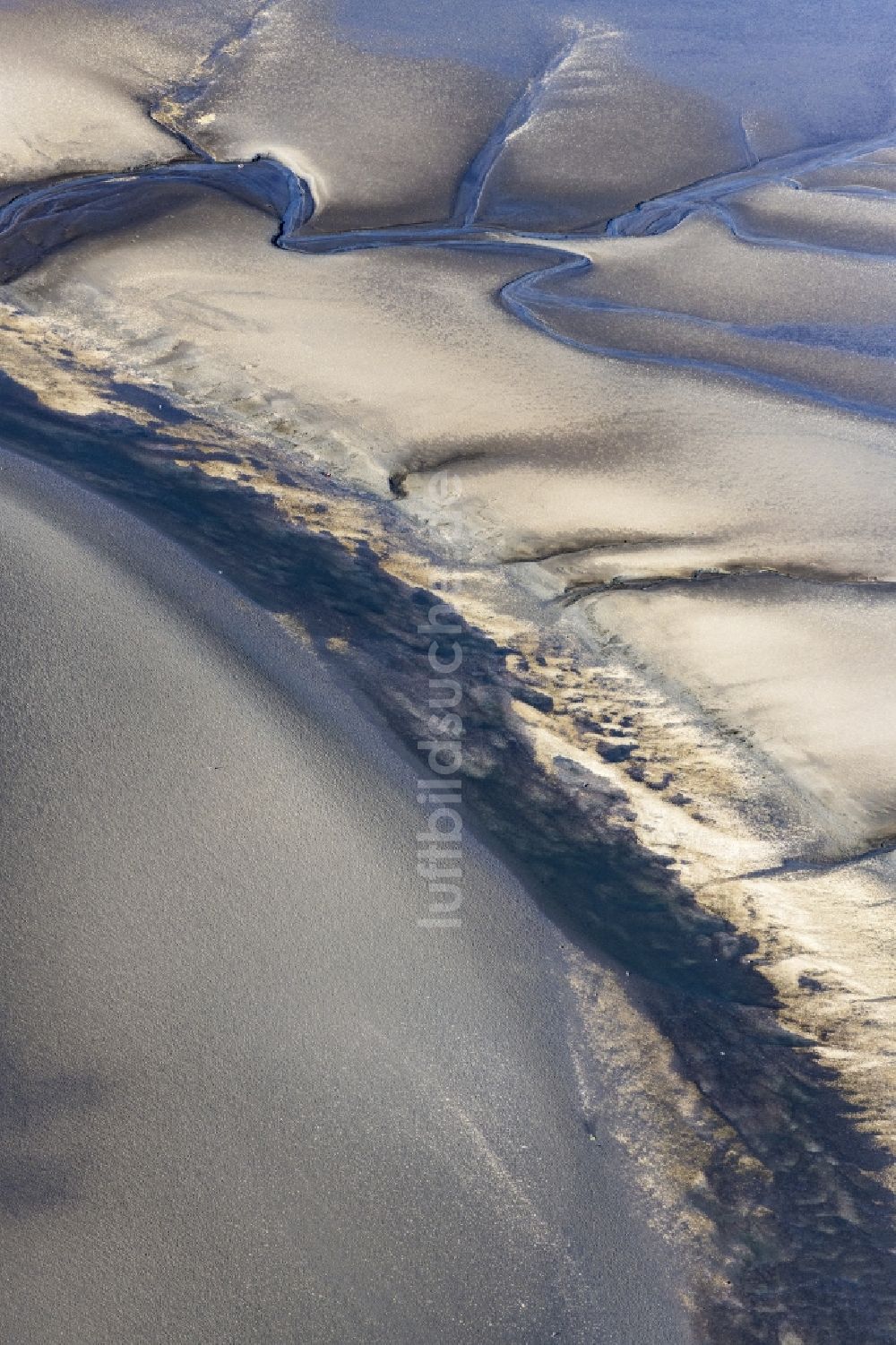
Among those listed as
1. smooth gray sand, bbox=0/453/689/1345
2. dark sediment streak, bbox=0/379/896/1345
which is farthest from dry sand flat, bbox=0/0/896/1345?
smooth gray sand, bbox=0/453/689/1345

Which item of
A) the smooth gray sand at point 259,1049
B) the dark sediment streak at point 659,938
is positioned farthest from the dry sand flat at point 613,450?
the smooth gray sand at point 259,1049

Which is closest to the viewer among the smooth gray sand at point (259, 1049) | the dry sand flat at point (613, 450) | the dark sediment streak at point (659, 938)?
the smooth gray sand at point (259, 1049)

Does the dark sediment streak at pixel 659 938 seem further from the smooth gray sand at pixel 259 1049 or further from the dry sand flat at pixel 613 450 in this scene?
the smooth gray sand at pixel 259 1049

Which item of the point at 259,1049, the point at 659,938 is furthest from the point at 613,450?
the point at 259,1049

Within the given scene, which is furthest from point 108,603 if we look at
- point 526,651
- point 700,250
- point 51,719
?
point 700,250

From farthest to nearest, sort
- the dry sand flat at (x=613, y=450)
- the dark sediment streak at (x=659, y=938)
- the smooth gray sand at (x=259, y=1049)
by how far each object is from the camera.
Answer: the dry sand flat at (x=613, y=450) < the dark sediment streak at (x=659, y=938) < the smooth gray sand at (x=259, y=1049)

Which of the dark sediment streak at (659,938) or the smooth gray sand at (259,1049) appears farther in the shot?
the dark sediment streak at (659,938)
